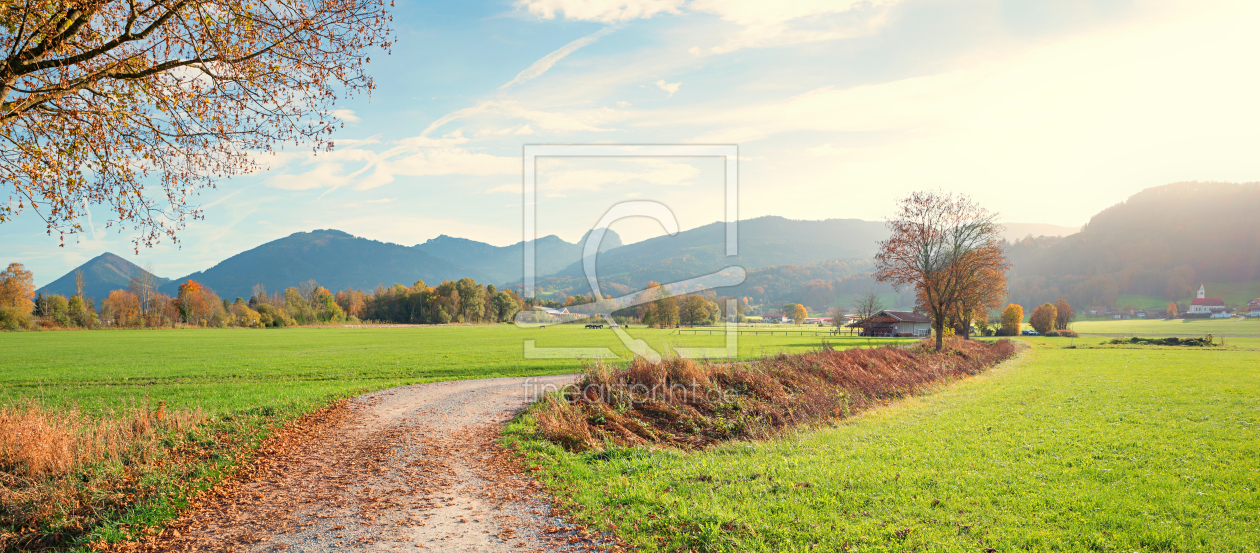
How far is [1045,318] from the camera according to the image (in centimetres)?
8550

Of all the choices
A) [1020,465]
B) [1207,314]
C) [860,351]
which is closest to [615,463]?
[1020,465]

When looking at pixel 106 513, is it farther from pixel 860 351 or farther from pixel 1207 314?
pixel 1207 314

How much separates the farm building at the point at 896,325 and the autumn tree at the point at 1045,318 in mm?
17403

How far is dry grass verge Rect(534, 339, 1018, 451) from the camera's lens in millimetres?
13586

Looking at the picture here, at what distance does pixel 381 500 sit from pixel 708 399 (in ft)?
34.7

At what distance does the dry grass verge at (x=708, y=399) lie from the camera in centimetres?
1359

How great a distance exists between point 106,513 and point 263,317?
126147 millimetres

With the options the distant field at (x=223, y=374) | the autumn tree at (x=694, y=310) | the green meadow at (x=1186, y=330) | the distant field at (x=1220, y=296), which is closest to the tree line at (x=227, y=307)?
the autumn tree at (x=694, y=310)

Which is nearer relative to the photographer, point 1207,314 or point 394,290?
point 1207,314

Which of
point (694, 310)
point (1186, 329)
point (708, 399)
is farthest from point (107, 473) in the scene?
point (1186, 329)

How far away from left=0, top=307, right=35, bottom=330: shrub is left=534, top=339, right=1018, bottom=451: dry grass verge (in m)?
107

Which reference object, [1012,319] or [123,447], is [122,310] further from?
[1012,319]

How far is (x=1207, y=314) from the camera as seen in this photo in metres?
139

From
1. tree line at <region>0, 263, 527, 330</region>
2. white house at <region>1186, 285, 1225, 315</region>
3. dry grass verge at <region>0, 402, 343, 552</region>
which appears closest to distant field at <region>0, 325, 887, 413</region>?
dry grass verge at <region>0, 402, 343, 552</region>
